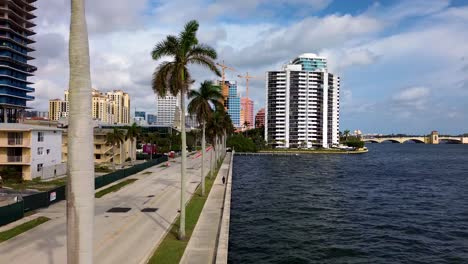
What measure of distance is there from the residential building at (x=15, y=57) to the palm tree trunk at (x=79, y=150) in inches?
5423

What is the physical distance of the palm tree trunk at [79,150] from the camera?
8.29 meters

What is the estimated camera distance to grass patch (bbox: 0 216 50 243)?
89.7ft

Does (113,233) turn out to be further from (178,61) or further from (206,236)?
(178,61)

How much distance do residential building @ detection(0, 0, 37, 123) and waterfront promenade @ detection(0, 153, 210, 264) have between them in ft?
339

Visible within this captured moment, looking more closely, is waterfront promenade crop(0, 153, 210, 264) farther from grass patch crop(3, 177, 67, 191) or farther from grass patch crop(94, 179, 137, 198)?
grass patch crop(3, 177, 67, 191)

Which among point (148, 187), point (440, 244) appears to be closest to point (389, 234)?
point (440, 244)

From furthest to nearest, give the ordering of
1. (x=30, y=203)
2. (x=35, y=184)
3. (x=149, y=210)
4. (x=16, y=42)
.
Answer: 1. (x=16, y=42)
2. (x=35, y=184)
3. (x=149, y=210)
4. (x=30, y=203)

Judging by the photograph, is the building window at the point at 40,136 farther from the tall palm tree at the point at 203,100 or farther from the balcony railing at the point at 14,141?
the tall palm tree at the point at 203,100

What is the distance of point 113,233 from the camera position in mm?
28078

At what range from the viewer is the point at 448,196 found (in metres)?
60.9

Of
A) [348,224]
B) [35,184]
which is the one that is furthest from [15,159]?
[348,224]

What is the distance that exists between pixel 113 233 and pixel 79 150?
2150 centimetres

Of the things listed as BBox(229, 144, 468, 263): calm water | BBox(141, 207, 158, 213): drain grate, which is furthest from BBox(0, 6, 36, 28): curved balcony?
BBox(141, 207, 158, 213): drain grate

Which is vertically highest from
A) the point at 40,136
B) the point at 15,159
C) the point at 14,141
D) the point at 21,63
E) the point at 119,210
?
the point at 21,63
